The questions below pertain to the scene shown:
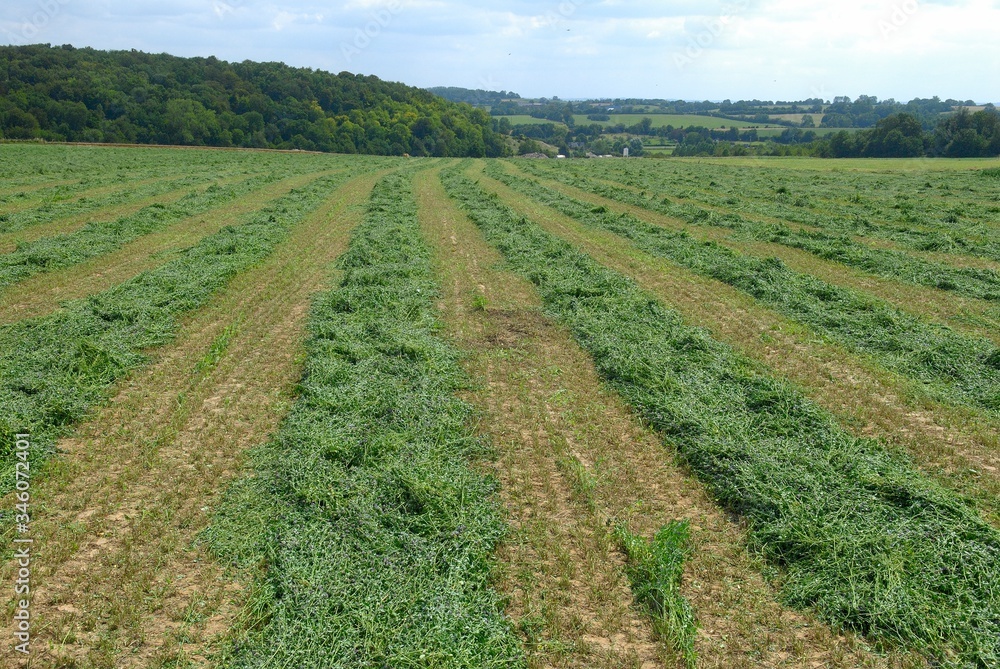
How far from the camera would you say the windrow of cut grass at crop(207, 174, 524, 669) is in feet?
13.9

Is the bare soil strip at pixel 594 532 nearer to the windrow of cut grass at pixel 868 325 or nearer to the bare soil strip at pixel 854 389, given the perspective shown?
the bare soil strip at pixel 854 389

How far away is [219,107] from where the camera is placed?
251 ft

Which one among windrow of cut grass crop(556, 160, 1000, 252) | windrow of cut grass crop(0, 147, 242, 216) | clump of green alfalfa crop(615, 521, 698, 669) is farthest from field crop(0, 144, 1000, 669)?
windrow of cut grass crop(0, 147, 242, 216)

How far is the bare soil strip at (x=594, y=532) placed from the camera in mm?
4375

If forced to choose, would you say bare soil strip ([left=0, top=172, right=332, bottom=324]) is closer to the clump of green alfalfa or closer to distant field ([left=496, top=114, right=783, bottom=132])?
the clump of green alfalfa

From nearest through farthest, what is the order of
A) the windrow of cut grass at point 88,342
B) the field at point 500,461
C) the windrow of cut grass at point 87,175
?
1. the field at point 500,461
2. the windrow of cut grass at point 88,342
3. the windrow of cut grass at point 87,175

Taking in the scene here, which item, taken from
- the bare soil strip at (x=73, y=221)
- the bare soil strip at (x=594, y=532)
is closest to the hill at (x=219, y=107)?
the bare soil strip at (x=73, y=221)

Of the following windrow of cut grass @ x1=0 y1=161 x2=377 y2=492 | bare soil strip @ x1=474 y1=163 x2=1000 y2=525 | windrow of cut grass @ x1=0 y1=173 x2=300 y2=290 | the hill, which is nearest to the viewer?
bare soil strip @ x1=474 y1=163 x2=1000 y2=525

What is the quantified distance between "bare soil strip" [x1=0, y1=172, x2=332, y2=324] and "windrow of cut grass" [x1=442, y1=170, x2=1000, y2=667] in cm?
1104

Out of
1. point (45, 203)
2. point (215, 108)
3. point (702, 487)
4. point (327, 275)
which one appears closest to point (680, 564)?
point (702, 487)

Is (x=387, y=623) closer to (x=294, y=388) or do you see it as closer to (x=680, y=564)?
(x=680, y=564)

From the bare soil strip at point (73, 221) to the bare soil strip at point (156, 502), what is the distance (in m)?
11.0

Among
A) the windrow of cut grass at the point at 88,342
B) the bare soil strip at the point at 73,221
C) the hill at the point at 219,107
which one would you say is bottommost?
the windrow of cut grass at the point at 88,342

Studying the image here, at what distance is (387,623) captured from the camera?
4.36 metres
